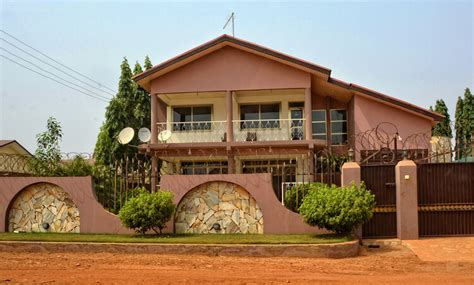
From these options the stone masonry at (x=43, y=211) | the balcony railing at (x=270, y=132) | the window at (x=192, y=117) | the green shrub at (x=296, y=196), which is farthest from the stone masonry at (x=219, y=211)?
the window at (x=192, y=117)

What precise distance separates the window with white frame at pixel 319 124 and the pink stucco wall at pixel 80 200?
12.5 meters

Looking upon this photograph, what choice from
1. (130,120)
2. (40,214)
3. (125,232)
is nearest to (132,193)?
(125,232)

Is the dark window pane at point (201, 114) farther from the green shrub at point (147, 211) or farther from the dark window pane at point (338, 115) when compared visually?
the green shrub at point (147, 211)

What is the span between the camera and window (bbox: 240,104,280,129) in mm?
24297

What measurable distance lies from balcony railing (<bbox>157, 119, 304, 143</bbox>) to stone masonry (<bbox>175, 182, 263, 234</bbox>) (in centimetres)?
849

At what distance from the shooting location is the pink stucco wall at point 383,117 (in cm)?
2207

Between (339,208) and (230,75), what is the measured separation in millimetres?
11396

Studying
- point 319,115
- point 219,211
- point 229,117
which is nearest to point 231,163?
point 229,117

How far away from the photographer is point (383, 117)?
2223 cm

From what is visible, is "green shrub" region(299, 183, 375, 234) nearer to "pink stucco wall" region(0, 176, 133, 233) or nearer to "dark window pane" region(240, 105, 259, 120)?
"pink stucco wall" region(0, 176, 133, 233)

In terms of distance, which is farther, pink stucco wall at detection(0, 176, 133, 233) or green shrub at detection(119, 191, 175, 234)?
pink stucco wall at detection(0, 176, 133, 233)

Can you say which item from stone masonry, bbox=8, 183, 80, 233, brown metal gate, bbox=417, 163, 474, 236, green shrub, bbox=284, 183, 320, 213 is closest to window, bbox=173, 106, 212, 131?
stone masonry, bbox=8, 183, 80, 233

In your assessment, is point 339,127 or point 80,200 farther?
point 339,127

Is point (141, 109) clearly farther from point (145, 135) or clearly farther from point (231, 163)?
point (231, 163)
